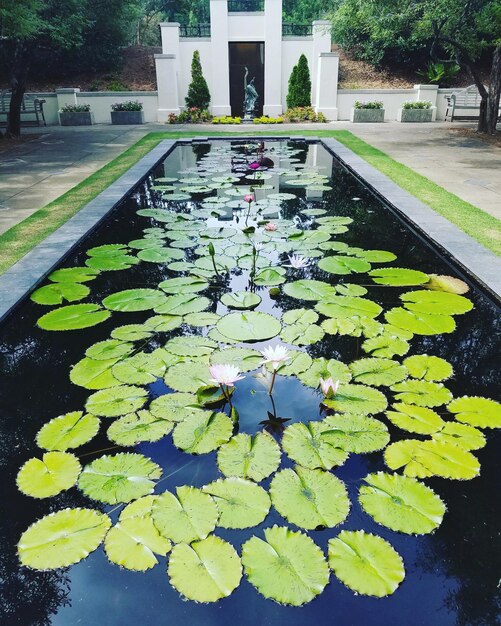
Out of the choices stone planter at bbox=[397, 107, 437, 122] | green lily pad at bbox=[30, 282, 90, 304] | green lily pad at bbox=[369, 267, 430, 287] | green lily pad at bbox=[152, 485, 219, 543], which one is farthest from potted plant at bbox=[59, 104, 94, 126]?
green lily pad at bbox=[152, 485, 219, 543]

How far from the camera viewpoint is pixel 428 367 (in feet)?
8.04

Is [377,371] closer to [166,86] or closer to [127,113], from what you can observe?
[127,113]

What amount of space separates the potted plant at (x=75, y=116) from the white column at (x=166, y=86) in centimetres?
239

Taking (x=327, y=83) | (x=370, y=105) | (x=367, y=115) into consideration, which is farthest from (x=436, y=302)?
(x=327, y=83)

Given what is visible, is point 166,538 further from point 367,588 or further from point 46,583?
point 367,588

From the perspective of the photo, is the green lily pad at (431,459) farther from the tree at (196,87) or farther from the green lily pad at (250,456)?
the tree at (196,87)

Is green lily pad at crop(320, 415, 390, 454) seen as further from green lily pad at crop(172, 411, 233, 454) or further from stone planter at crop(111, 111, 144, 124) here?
stone planter at crop(111, 111, 144, 124)

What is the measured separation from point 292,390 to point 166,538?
103 centimetres

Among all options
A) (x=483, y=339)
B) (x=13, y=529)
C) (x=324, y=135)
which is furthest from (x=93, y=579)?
(x=324, y=135)

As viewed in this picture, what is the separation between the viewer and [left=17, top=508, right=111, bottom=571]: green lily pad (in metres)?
1.50

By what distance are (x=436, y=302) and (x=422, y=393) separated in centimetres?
105

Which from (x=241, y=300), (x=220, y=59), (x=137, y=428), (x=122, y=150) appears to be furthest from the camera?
(x=220, y=59)

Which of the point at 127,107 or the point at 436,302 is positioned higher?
the point at 127,107

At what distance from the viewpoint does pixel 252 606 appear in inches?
54.1
